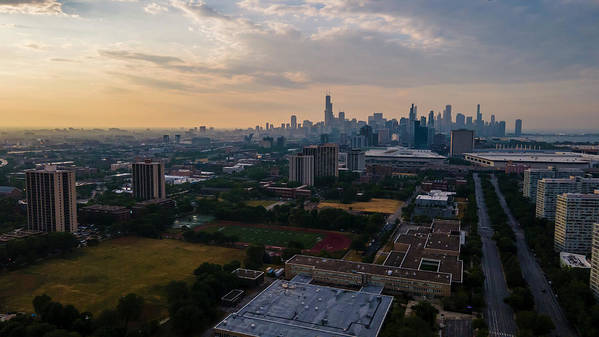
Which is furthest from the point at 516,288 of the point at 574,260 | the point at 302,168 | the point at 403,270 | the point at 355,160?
the point at 355,160

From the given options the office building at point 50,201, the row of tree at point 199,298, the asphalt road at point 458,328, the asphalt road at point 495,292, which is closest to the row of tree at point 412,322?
the asphalt road at point 458,328

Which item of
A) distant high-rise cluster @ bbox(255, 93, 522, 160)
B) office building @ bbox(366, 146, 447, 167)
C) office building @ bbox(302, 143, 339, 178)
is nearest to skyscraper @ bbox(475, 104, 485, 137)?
distant high-rise cluster @ bbox(255, 93, 522, 160)

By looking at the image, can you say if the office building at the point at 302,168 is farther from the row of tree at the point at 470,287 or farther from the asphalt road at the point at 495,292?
the row of tree at the point at 470,287

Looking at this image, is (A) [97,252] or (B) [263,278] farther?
(A) [97,252]

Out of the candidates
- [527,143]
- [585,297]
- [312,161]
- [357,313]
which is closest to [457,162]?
[312,161]

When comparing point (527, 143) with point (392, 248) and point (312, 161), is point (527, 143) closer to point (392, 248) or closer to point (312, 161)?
point (312, 161)
